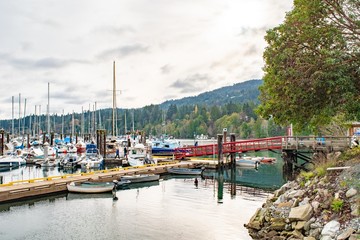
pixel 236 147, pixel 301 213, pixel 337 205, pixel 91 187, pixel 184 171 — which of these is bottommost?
pixel 184 171

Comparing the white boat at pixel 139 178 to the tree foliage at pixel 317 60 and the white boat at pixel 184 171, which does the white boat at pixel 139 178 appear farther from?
the tree foliage at pixel 317 60

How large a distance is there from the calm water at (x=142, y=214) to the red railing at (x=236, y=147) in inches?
361

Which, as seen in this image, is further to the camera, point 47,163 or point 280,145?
point 47,163

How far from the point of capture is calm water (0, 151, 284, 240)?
19625 millimetres

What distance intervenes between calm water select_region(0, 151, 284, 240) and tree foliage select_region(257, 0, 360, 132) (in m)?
8.21

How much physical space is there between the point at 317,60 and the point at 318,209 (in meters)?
7.72

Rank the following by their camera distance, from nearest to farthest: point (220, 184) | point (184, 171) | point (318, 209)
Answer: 1. point (318, 209)
2. point (220, 184)
3. point (184, 171)

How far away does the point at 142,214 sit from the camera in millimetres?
24047

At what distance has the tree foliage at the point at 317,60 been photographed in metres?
17.5

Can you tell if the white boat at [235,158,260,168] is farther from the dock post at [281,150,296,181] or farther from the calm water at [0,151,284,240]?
the calm water at [0,151,284,240]

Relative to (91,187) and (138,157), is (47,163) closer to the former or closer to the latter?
(138,157)

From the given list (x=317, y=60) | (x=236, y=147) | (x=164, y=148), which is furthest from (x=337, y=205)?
(x=164, y=148)

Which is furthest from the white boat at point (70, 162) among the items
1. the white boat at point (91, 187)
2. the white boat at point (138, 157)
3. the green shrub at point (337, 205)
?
the green shrub at point (337, 205)

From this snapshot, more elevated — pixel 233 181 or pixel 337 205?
pixel 337 205
